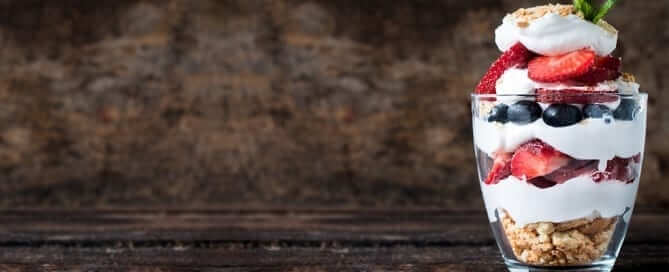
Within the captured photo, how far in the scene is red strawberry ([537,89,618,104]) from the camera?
94 cm

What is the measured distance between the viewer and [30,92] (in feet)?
6.69

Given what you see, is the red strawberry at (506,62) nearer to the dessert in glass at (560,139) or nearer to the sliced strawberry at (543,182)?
the dessert in glass at (560,139)

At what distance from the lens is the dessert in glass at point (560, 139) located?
95 centimetres

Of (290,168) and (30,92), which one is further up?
(30,92)

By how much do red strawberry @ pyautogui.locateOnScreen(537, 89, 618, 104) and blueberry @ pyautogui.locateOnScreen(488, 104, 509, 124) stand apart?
0.16 feet

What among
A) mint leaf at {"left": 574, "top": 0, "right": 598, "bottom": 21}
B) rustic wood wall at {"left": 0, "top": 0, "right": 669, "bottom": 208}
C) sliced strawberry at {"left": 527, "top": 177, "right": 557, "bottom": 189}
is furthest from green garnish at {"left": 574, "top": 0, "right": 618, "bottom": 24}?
rustic wood wall at {"left": 0, "top": 0, "right": 669, "bottom": 208}

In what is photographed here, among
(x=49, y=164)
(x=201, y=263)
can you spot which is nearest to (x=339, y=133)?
(x=49, y=164)

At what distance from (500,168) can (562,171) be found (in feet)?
0.28

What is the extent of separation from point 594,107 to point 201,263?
62cm

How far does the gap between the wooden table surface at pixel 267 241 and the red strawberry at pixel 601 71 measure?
286 mm

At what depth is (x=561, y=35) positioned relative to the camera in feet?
3.27

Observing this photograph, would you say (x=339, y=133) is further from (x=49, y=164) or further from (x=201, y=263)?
(x=201, y=263)

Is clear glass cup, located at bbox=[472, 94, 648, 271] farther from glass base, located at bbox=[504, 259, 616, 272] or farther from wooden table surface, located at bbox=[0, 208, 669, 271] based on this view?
wooden table surface, located at bbox=[0, 208, 669, 271]

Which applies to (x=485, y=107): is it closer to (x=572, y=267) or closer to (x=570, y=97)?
(x=570, y=97)
